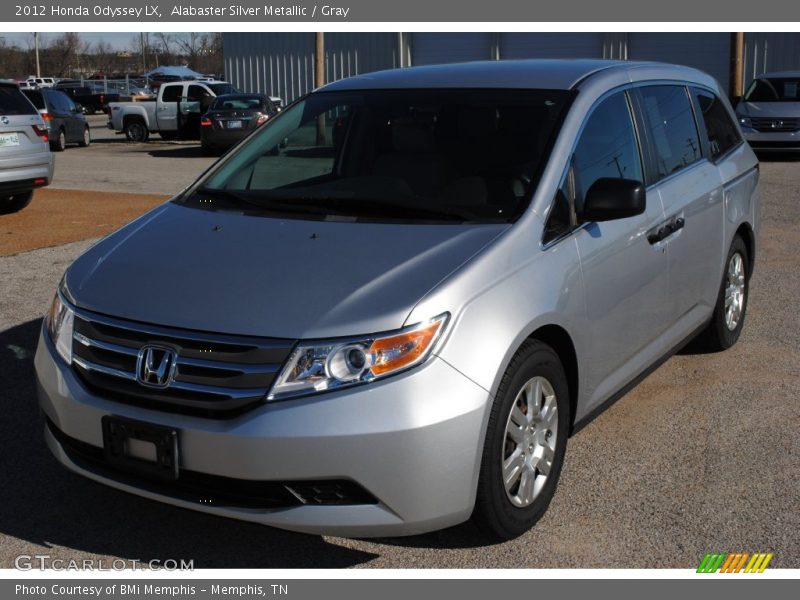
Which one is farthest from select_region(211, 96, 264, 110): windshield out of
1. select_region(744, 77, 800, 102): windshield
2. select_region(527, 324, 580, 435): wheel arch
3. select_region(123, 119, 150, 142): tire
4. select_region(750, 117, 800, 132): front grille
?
select_region(527, 324, 580, 435): wheel arch

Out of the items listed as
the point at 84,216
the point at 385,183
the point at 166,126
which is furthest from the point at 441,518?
the point at 166,126

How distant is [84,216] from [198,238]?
894 centimetres

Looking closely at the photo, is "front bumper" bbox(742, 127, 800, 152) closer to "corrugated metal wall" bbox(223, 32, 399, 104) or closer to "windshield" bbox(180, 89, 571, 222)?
"windshield" bbox(180, 89, 571, 222)

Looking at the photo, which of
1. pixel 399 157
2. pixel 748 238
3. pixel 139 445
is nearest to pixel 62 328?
pixel 139 445

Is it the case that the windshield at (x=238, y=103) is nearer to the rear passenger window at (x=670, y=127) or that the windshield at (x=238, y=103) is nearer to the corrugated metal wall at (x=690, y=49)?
the corrugated metal wall at (x=690, y=49)

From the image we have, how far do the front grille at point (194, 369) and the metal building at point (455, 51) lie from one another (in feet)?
91.5

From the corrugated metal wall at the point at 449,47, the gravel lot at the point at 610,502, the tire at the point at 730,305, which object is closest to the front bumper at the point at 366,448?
the gravel lot at the point at 610,502

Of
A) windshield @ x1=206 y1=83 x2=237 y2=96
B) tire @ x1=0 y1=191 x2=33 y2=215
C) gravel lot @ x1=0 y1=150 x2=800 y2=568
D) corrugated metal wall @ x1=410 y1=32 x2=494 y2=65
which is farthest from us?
corrugated metal wall @ x1=410 y1=32 x2=494 y2=65

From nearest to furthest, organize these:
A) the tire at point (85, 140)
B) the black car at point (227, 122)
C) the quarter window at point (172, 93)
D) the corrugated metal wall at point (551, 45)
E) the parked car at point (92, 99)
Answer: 1. the black car at point (227, 122)
2. the tire at point (85, 140)
3. the quarter window at point (172, 93)
4. the corrugated metal wall at point (551, 45)
5. the parked car at point (92, 99)

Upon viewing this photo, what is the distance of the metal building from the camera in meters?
28.7

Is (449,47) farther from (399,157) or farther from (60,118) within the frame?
(399,157)

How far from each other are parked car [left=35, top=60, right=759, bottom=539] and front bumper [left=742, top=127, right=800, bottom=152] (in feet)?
50.4

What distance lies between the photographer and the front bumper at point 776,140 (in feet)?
63.4

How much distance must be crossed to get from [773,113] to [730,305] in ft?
48.2
